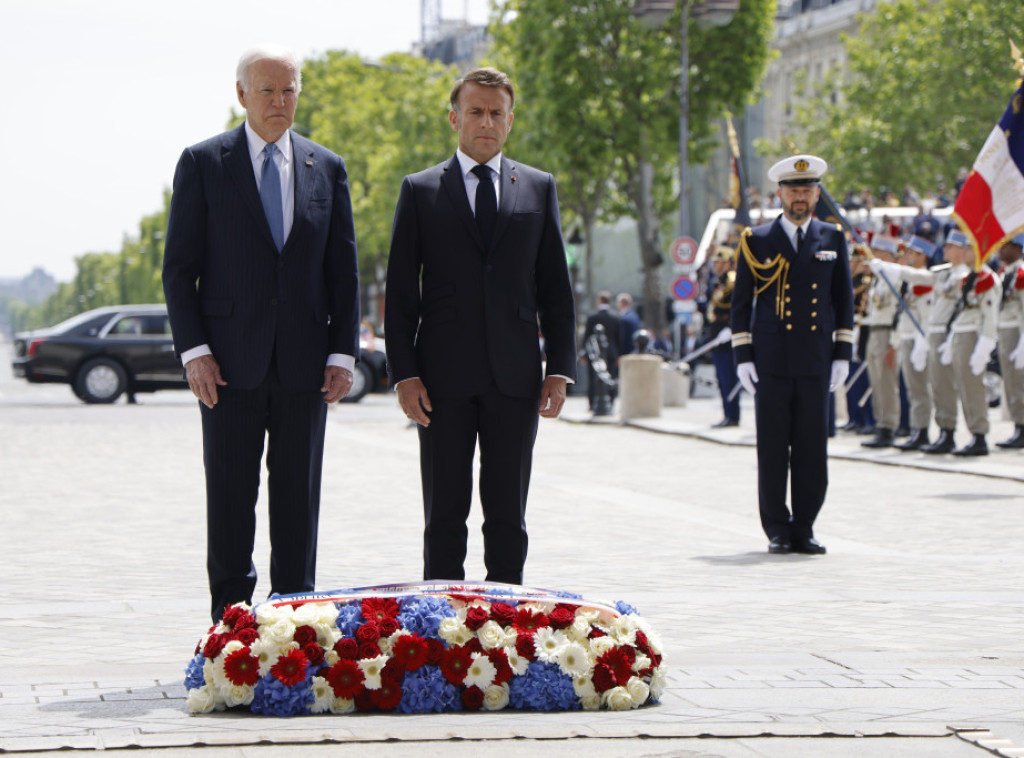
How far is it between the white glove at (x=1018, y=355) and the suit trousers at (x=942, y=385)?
0.60m

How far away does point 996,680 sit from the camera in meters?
5.77

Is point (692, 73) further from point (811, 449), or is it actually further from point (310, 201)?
point (310, 201)

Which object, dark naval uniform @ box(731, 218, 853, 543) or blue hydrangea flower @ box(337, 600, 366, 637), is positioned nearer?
blue hydrangea flower @ box(337, 600, 366, 637)

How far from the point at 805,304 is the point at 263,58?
4.57 meters

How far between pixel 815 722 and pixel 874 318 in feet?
47.7

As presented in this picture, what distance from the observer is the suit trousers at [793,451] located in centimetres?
970

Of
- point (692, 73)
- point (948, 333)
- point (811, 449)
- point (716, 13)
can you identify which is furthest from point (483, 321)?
point (692, 73)

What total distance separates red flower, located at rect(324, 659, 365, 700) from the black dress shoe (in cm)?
484

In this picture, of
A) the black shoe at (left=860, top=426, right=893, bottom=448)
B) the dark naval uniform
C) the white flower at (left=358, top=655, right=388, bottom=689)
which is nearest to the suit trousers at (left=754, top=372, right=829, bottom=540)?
the dark naval uniform

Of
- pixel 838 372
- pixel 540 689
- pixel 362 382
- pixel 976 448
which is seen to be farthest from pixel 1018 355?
pixel 362 382

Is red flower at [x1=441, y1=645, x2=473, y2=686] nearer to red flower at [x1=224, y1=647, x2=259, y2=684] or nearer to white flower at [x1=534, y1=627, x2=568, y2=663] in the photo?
white flower at [x1=534, y1=627, x2=568, y2=663]

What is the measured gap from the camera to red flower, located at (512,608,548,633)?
17.7 feet

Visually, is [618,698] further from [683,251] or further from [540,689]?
[683,251]

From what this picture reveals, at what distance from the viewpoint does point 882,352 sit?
1909cm
